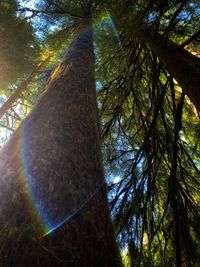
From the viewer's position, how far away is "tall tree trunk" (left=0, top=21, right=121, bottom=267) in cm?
117

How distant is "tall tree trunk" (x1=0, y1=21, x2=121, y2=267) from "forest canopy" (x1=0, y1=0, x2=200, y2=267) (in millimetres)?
15

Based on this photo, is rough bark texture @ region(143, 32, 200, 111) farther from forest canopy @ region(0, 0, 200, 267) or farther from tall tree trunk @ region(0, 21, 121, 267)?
tall tree trunk @ region(0, 21, 121, 267)

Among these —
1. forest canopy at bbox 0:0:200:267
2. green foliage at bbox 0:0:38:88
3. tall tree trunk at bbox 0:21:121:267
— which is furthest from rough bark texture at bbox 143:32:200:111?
green foliage at bbox 0:0:38:88

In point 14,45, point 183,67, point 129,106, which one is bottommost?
point 183,67

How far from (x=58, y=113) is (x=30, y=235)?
111 centimetres

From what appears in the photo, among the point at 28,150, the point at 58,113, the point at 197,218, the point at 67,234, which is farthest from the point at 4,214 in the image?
the point at 197,218

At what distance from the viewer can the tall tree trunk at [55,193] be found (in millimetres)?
1172

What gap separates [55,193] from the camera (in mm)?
1391

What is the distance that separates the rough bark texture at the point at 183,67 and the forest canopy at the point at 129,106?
0.02 metres

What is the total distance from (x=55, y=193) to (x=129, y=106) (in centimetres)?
512

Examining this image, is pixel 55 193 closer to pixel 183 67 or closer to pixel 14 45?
pixel 183 67

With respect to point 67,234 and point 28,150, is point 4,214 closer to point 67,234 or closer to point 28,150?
point 67,234

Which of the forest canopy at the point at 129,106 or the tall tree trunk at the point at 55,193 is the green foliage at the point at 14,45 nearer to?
the forest canopy at the point at 129,106

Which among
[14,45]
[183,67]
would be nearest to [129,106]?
[183,67]
